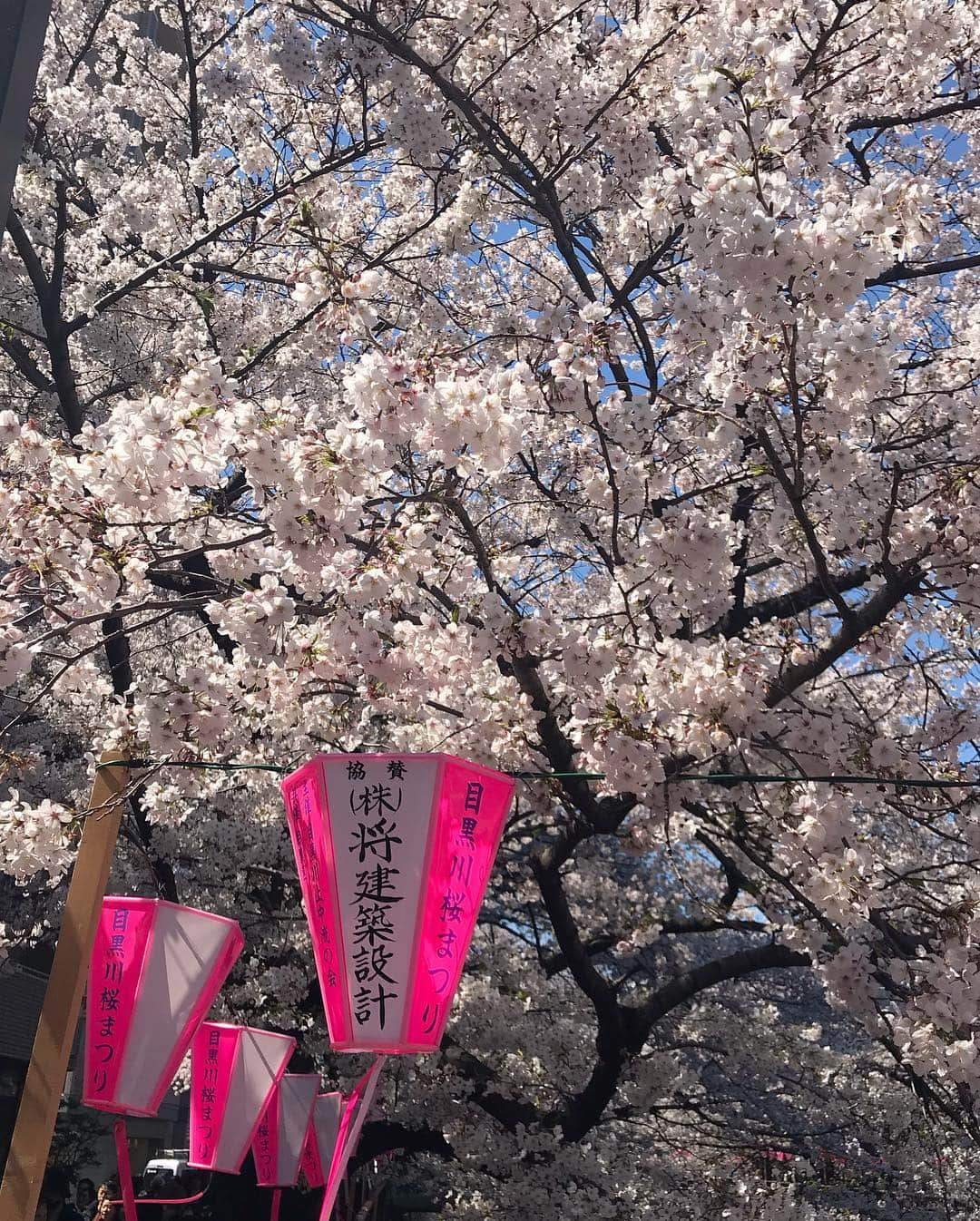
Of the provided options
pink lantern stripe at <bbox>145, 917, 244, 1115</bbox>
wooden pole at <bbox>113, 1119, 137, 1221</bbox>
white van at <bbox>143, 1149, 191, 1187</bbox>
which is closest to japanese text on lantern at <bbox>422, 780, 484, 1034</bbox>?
pink lantern stripe at <bbox>145, 917, 244, 1115</bbox>

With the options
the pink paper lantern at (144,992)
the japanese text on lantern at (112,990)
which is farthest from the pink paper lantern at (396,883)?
the japanese text on lantern at (112,990)

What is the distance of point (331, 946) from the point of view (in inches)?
143

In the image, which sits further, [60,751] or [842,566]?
[60,751]

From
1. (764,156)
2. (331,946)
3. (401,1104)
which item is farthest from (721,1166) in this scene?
(764,156)

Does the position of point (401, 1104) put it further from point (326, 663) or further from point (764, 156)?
point (764, 156)

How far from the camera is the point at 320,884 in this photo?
370 cm

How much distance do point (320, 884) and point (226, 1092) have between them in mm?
4317

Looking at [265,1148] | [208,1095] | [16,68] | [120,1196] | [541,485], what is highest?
[541,485]

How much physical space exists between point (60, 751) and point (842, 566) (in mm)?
7619

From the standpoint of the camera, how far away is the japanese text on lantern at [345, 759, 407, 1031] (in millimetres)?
3510

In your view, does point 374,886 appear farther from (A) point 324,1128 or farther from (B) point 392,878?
(A) point 324,1128

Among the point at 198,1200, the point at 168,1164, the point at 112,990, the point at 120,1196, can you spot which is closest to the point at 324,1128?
the point at 120,1196

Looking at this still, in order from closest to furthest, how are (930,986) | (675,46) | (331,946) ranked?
(331,946), (930,986), (675,46)

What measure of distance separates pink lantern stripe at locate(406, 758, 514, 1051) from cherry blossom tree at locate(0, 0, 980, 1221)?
938mm
